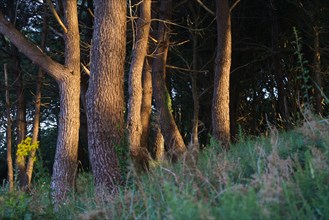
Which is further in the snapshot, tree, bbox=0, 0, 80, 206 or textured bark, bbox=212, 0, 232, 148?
textured bark, bbox=212, 0, 232, 148

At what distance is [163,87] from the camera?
559 inches

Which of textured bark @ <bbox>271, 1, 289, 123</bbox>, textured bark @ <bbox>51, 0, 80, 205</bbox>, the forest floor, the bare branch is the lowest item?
the forest floor

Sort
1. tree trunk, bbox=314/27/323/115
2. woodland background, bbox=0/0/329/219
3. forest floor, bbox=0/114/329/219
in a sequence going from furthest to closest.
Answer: woodland background, bbox=0/0/329/219, tree trunk, bbox=314/27/323/115, forest floor, bbox=0/114/329/219

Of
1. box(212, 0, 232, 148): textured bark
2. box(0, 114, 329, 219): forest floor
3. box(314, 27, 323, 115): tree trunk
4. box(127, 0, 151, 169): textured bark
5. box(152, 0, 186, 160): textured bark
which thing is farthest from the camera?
box(314, 27, 323, 115): tree trunk

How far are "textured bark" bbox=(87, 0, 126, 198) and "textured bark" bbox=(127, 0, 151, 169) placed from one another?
506mm

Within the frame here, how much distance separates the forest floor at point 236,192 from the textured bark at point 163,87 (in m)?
6.64

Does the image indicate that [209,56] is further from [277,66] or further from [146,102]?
[146,102]

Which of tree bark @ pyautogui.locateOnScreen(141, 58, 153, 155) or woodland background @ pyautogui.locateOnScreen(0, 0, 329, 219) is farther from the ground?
woodland background @ pyautogui.locateOnScreen(0, 0, 329, 219)

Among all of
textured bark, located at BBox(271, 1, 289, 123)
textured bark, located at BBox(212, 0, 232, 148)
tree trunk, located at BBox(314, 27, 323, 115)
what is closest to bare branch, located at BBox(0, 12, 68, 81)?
textured bark, located at BBox(212, 0, 232, 148)

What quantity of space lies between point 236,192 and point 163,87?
10.2 metres

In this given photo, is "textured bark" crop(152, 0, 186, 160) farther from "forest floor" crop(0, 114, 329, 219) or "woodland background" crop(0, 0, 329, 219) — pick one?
"forest floor" crop(0, 114, 329, 219)

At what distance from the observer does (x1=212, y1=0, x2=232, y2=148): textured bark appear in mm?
12969

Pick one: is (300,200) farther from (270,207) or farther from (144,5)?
(144,5)

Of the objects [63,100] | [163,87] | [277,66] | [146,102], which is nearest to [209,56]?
[277,66]
